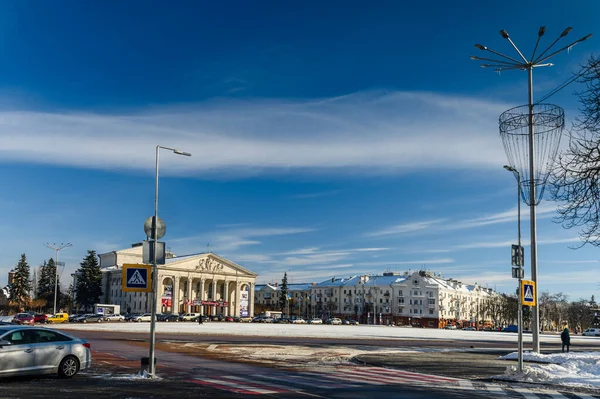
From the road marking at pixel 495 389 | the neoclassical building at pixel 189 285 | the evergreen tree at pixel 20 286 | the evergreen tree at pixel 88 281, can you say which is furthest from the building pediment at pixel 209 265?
the road marking at pixel 495 389

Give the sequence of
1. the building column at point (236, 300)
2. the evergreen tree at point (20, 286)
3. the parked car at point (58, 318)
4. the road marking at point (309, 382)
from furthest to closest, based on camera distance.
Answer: the building column at point (236, 300)
the evergreen tree at point (20, 286)
the parked car at point (58, 318)
the road marking at point (309, 382)

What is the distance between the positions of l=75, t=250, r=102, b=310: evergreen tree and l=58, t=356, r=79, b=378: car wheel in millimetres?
113411

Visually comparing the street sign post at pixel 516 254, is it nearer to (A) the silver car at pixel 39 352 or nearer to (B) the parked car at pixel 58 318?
(A) the silver car at pixel 39 352

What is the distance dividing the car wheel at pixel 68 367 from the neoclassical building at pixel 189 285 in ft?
374

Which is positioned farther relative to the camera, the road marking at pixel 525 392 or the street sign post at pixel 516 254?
the street sign post at pixel 516 254

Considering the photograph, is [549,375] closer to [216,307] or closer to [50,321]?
[50,321]

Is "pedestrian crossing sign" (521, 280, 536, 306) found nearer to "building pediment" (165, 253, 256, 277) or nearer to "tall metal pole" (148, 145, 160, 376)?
"tall metal pole" (148, 145, 160, 376)

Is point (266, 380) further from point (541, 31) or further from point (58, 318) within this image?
point (58, 318)

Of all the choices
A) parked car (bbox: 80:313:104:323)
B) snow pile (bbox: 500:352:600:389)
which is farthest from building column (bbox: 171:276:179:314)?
snow pile (bbox: 500:352:600:389)

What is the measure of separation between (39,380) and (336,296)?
6027 inches

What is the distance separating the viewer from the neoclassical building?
135m

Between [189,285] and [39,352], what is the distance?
127 metres

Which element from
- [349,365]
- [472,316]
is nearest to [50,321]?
[349,365]

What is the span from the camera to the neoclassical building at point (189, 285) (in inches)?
5330
